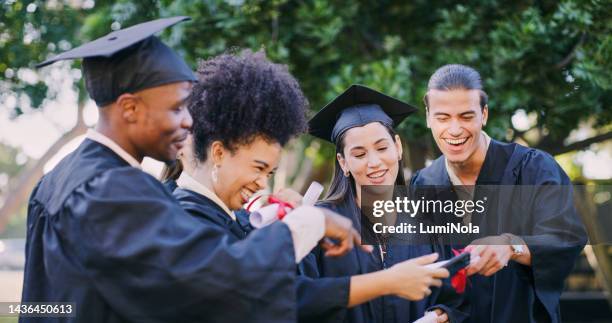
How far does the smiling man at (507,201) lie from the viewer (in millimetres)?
3812

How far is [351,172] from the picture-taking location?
387 centimetres

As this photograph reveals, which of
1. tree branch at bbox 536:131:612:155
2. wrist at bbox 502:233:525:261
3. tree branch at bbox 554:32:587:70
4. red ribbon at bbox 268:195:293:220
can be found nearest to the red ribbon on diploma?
red ribbon at bbox 268:195:293:220

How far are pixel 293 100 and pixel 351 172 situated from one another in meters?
0.84

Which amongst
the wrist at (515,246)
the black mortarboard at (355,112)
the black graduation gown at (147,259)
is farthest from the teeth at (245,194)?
the wrist at (515,246)

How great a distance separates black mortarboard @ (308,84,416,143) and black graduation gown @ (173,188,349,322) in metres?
1.24

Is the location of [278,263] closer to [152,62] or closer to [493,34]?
[152,62]

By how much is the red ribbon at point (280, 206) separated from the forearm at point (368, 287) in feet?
1.33

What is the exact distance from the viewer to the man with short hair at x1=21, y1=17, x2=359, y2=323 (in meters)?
2.33

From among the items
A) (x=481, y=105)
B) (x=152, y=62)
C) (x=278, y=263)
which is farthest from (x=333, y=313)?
(x=481, y=105)

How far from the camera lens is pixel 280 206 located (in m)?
2.88

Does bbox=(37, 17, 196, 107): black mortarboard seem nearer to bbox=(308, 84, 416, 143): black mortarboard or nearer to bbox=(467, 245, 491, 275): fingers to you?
bbox=(308, 84, 416, 143): black mortarboard

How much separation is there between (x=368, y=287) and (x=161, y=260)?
2.82ft

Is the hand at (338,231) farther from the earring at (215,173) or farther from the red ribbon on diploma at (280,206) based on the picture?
the earring at (215,173)

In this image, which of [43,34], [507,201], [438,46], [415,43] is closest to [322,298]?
[507,201]
